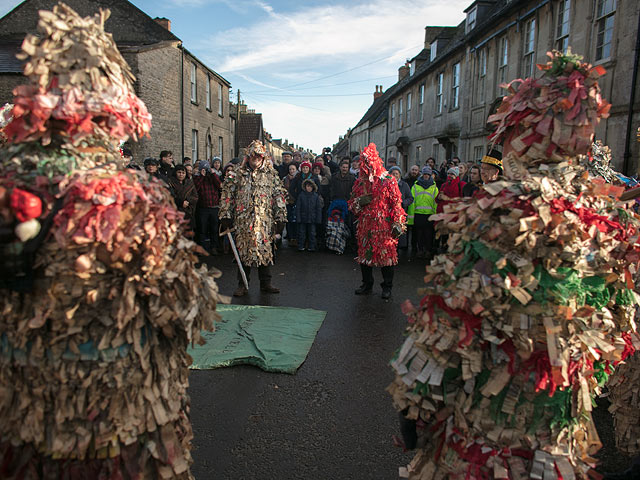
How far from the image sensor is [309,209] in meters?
11.2

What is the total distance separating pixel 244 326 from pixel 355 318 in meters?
1.45

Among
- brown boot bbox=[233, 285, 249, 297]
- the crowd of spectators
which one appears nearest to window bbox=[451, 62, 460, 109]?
the crowd of spectators

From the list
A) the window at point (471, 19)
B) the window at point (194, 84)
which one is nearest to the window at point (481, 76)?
the window at point (471, 19)

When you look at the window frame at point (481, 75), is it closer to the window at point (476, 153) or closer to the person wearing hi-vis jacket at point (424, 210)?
the window at point (476, 153)

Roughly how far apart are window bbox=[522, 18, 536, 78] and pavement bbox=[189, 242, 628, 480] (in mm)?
12822

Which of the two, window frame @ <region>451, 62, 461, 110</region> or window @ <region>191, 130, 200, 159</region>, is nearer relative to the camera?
window frame @ <region>451, 62, 461, 110</region>

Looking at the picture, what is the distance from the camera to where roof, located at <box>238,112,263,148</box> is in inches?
1659

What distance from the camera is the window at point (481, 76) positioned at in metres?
18.7

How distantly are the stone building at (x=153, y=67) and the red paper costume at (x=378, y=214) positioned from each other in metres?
11.9

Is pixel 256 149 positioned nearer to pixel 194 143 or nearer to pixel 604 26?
pixel 604 26

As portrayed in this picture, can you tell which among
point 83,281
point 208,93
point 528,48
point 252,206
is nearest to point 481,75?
point 528,48

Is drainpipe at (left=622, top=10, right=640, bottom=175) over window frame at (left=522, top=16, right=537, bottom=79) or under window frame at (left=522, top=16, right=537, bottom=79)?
under

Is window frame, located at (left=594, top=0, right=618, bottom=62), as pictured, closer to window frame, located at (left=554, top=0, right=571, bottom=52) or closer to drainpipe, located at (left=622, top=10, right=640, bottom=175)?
drainpipe, located at (left=622, top=10, right=640, bottom=175)

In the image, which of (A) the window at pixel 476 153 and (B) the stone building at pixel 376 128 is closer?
(A) the window at pixel 476 153
